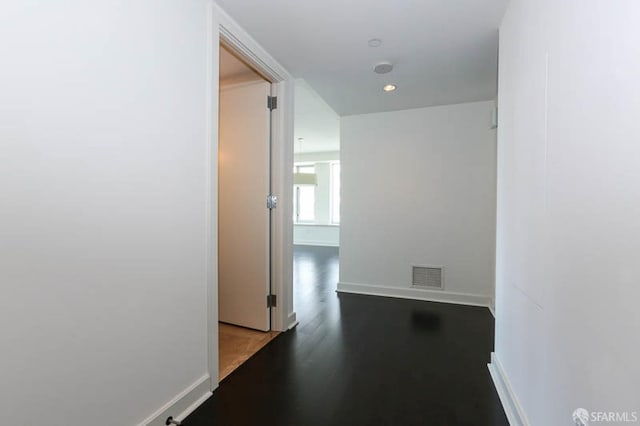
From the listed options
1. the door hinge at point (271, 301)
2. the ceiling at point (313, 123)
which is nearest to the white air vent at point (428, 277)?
the door hinge at point (271, 301)

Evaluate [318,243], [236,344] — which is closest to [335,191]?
[318,243]

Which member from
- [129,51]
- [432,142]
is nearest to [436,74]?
[432,142]

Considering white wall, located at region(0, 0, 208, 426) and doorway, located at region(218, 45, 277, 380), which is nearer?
white wall, located at region(0, 0, 208, 426)

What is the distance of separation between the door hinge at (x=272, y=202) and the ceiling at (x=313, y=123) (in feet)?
3.98

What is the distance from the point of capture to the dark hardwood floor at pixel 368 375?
1604 mm

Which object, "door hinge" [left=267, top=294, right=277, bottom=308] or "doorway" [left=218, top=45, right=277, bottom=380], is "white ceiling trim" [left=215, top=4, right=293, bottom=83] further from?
"door hinge" [left=267, top=294, right=277, bottom=308]

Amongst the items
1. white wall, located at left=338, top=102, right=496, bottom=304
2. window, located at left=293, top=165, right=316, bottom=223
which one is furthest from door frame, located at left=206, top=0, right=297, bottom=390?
window, located at left=293, top=165, right=316, bottom=223

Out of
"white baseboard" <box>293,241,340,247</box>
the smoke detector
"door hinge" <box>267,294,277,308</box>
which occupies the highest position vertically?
the smoke detector

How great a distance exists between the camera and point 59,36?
104 centimetres

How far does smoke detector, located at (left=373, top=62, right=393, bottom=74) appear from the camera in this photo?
243cm

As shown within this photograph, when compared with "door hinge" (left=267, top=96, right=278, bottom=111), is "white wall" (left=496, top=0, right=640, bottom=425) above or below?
below

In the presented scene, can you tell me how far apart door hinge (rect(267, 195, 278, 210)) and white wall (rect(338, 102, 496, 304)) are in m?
1.56

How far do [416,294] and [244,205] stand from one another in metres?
2.39

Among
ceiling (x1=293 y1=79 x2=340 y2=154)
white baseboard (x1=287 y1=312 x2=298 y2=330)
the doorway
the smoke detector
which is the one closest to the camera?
the smoke detector
